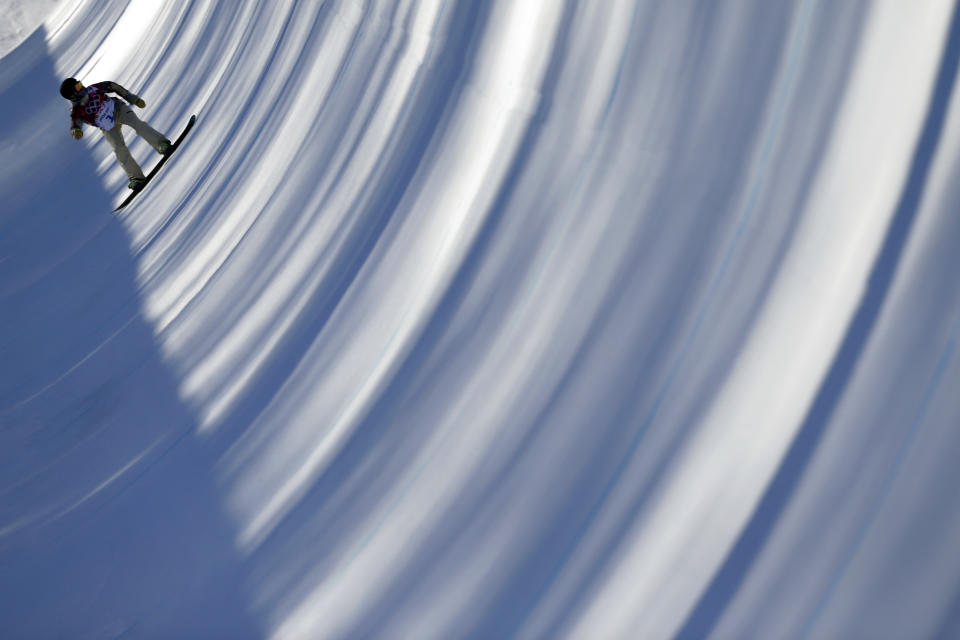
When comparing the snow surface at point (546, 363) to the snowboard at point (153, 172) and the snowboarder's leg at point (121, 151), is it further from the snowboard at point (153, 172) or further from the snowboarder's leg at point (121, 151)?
the snowboard at point (153, 172)

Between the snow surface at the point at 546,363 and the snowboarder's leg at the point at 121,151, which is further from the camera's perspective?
the snowboarder's leg at the point at 121,151

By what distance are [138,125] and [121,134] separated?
123 mm

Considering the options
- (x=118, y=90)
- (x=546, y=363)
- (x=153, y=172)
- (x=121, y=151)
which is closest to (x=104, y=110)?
(x=118, y=90)

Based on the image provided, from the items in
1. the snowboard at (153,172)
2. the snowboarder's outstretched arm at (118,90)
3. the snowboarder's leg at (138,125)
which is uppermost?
the snowboarder's outstretched arm at (118,90)

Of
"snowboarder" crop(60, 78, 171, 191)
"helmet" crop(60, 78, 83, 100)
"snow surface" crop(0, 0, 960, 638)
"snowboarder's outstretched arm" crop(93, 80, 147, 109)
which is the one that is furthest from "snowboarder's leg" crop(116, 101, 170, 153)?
"snow surface" crop(0, 0, 960, 638)

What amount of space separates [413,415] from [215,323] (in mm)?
1369

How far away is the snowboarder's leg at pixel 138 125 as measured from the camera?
5.07 m

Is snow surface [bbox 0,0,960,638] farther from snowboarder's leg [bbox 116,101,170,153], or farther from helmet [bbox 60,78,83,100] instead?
helmet [bbox 60,78,83,100]

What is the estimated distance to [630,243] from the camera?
284 centimetres

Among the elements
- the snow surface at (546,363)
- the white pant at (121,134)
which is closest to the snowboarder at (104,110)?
the white pant at (121,134)

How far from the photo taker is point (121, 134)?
5.16 meters

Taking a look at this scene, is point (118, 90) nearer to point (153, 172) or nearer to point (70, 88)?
point (70, 88)

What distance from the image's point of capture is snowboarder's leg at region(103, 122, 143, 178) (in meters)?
5.04

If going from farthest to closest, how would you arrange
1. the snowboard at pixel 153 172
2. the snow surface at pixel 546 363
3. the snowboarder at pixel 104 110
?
the snowboard at pixel 153 172, the snowboarder at pixel 104 110, the snow surface at pixel 546 363
